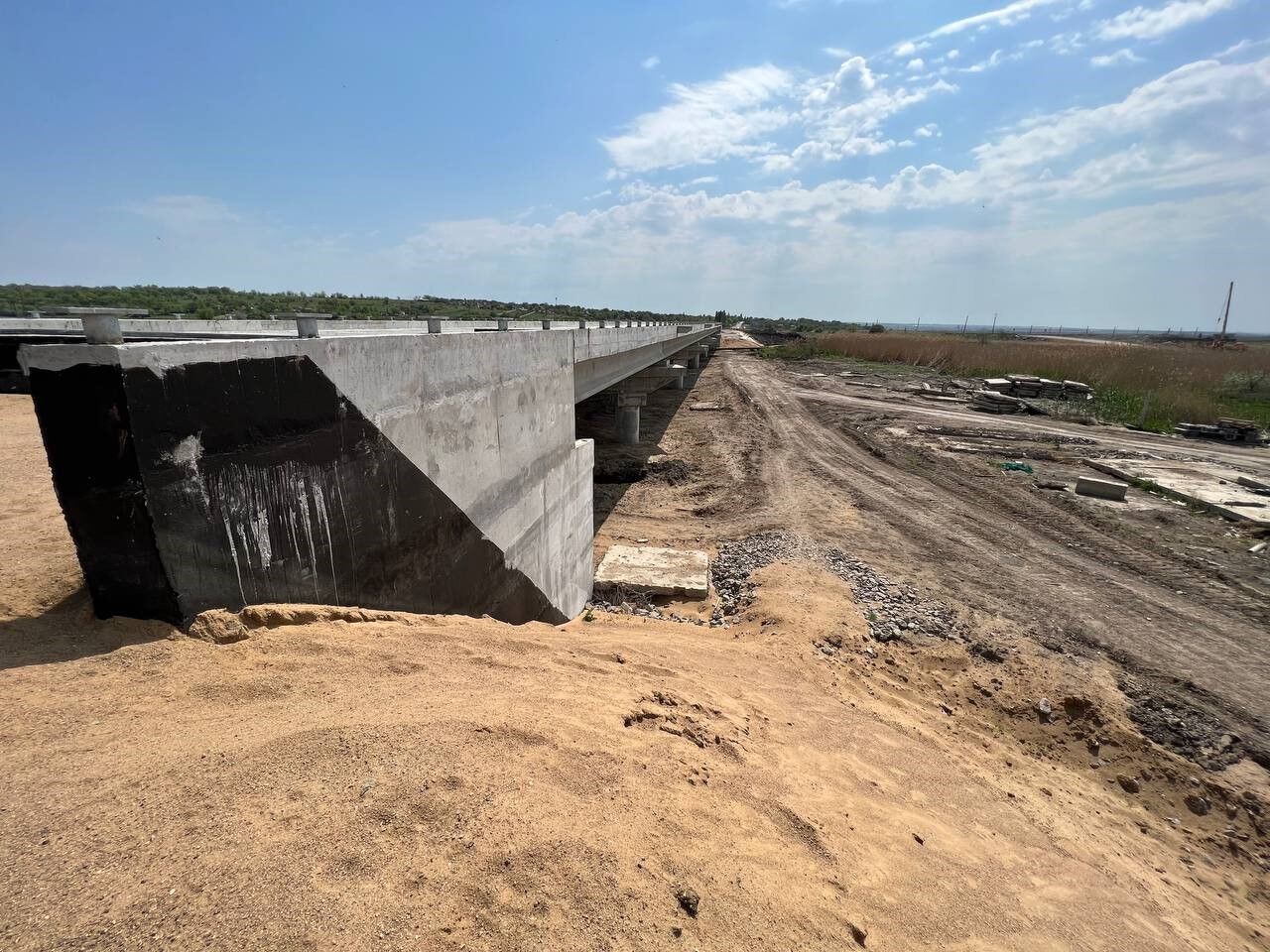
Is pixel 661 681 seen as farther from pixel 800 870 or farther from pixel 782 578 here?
pixel 782 578

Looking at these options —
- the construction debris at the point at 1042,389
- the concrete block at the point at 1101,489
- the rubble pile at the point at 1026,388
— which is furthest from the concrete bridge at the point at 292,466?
the rubble pile at the point at 1026,388

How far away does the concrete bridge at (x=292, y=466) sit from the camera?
3242 mm

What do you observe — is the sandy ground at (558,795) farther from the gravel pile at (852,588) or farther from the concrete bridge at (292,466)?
the gravel pile at (852,588)

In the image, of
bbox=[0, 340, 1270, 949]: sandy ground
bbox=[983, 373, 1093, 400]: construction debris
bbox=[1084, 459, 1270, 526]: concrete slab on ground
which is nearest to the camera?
bbox=[0, 340, 1270, 949]: sandy ground

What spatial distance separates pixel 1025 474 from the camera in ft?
61.3

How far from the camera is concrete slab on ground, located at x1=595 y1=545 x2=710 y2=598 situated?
35.8ft

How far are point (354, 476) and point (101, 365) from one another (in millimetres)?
1791

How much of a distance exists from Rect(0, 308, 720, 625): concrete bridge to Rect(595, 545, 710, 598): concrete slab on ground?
333 centimetres

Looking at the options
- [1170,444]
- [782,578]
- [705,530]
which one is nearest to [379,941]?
[782,578]

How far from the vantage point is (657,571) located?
11.5 meters

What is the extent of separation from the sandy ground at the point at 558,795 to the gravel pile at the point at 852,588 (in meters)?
1.38

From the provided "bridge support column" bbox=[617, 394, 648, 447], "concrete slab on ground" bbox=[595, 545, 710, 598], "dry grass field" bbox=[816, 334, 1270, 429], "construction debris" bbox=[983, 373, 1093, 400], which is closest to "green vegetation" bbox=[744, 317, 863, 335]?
"dry grass field" bbox=[816, 334, 1270, 429]

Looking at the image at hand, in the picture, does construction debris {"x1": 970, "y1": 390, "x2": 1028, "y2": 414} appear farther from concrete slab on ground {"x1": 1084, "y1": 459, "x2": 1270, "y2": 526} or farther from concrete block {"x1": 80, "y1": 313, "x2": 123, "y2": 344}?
concrete block {"x1": 80, "y1": 313, "x2": 123, "y2": 344}

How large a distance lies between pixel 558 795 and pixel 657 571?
8229mm
